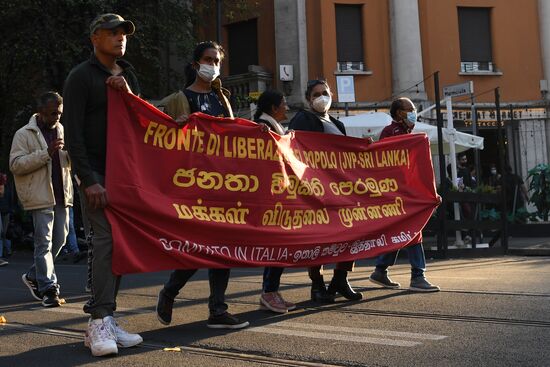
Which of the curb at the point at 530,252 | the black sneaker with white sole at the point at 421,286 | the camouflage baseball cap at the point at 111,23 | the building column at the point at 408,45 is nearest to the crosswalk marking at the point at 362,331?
the black sneaker with white sole at the point at 421,286

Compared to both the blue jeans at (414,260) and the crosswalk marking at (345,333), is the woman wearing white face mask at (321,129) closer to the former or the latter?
the blue jeans at (414,260)

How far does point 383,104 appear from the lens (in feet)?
72.8

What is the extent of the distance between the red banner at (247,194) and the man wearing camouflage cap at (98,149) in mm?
77

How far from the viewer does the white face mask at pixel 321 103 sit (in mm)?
6539

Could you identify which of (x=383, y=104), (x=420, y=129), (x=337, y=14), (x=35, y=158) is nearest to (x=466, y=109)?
(x=383, y=104)

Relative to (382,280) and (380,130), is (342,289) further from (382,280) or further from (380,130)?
(380,130)

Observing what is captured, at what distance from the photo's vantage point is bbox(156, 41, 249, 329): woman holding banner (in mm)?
5234

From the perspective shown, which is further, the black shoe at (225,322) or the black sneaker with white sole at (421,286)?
the black sneaker with white sole at (421,286)

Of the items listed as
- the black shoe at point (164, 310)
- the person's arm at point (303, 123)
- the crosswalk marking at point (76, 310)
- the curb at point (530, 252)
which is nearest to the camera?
the black shoe at point (164, 310)

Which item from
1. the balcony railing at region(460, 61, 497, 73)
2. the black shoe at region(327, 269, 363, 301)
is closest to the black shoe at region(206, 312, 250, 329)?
the black shoe at region(327, 269, 363, 301)

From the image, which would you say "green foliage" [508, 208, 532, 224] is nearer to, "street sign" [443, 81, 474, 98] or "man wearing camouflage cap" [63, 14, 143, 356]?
"street sign" [443, 81, 474, 98]

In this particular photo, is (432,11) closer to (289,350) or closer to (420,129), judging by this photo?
(420,129)

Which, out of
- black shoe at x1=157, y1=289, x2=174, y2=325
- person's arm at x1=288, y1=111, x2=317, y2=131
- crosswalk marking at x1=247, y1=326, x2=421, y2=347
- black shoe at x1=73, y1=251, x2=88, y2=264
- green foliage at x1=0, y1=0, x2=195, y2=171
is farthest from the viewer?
green foliage at x1=0, y1=0, x2=195, y2=171

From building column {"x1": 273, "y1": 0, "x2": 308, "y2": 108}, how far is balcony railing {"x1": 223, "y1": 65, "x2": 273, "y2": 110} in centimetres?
58
